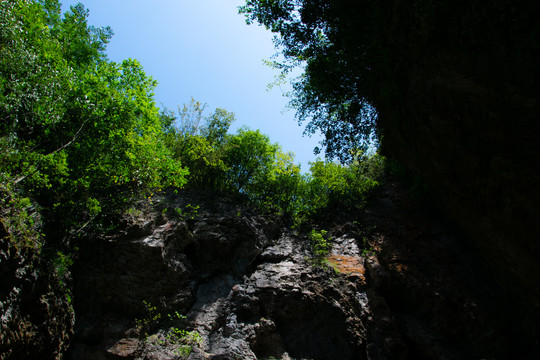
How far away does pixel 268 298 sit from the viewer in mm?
10719

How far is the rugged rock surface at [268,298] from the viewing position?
31.4ft

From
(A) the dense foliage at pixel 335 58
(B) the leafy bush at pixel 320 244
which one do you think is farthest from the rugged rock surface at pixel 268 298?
(A) the dense foliage at pixel 335 58

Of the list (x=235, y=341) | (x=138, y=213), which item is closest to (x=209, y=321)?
(x=235, y=341)

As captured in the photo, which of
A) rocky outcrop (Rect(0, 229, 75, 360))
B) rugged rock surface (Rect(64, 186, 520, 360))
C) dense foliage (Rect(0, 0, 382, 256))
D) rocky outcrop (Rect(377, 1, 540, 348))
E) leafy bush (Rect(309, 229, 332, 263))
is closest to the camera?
rocky outcrop (Rect(377, 1, 540, 348))

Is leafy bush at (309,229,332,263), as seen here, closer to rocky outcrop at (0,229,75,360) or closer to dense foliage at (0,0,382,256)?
dense foliage at (0,0,382,256)

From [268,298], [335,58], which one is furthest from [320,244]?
[335,58]

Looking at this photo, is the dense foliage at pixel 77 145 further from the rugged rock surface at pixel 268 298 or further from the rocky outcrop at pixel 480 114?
the rocky outcrop at pixel 480 114

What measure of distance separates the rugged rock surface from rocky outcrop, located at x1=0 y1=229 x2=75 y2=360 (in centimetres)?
103

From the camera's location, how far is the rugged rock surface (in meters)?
9.59

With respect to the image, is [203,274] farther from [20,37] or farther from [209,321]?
[20,37]

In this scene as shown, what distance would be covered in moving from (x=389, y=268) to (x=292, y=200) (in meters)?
6.24

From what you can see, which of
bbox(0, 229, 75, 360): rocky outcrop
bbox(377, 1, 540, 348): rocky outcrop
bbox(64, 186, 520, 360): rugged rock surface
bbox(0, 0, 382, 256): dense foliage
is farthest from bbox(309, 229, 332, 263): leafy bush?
bbox(0, 229, 75, 360): rocky outcrop

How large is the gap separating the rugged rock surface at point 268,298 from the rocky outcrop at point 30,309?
1031 mm

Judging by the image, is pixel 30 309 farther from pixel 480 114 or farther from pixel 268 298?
pixel 480 114
